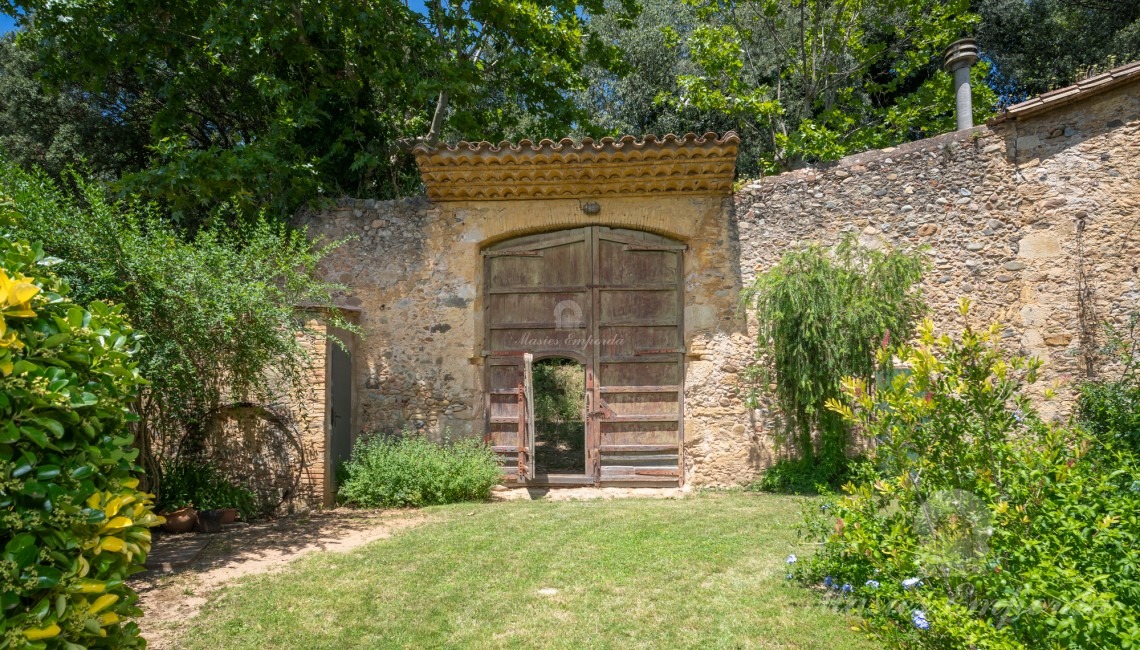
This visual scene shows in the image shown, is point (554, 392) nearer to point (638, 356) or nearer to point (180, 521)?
point (638, 356)

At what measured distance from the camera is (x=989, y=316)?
281 inches

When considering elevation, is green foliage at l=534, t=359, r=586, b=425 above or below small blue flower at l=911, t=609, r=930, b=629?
above

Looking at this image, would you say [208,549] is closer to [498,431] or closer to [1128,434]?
[498,431]

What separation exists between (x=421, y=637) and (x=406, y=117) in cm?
894

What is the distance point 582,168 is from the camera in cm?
779

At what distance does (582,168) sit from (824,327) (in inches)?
117

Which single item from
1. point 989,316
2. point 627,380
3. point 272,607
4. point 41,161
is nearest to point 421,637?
point 272,607

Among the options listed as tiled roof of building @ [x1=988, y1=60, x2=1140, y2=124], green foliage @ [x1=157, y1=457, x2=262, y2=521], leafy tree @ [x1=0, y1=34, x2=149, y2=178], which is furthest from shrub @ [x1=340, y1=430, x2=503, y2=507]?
leafy tree @ [x1=0, y1=34, x2=149, y2=178]

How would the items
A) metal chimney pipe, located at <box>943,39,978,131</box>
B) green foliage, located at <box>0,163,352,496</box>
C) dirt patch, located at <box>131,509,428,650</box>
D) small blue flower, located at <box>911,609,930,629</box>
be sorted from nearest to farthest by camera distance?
small blue flower, located at <box>911,609,930,629</box>, dirt patch, located at <box>131,509,428,650</box>, green foliage, located at <box>0,163,352,496</box>, metal chimney pipe, located at <box>943,39,978,131</box>

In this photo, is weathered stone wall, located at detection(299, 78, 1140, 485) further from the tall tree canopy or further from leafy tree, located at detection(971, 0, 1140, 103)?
leafy tree, located at detection(971, 0, 1140, 103)

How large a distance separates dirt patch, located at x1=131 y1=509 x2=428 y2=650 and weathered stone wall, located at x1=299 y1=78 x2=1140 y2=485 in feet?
6.00

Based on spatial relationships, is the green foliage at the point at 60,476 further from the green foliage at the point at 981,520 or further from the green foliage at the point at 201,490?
the green foliage at the point at 201,490

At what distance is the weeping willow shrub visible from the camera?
22.7 feet

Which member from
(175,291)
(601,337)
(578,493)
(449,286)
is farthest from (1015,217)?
(175,291)
